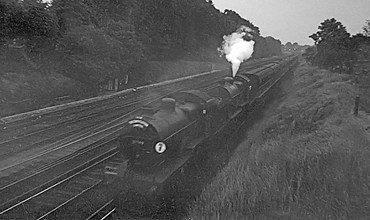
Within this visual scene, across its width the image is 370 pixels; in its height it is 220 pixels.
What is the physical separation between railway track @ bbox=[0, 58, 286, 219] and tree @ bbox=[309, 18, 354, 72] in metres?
19.8

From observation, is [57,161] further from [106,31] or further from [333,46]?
[333,46]

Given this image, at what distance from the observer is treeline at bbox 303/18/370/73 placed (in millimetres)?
28125

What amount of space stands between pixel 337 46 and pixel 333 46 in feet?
6.04

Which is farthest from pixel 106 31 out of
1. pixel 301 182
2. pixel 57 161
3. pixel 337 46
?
pixel 301 182

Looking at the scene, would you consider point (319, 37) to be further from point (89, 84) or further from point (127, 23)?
point (89, 84)

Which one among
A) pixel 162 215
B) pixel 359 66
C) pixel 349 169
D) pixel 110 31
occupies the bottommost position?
pixel 162 215

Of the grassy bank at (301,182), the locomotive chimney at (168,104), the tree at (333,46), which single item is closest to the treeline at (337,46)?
the tree at (333,46)

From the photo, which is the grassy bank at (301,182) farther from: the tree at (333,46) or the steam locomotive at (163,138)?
the tree at (333,46)

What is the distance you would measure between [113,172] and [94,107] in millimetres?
16128

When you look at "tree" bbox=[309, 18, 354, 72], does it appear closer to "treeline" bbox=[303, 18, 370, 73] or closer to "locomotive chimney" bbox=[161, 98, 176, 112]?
"treeline" bbox=[303, 18, 370, 73]

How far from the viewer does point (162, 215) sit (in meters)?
10.7

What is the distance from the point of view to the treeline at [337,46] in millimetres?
28125

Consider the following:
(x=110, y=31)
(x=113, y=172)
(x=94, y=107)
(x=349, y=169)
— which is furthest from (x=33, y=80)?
(x=349, y=169)

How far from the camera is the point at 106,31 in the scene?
122 feet
